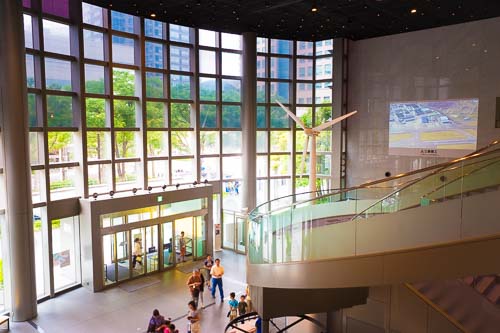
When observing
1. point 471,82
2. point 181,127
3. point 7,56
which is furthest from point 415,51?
point 7,56

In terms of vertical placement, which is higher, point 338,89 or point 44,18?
point 44,18

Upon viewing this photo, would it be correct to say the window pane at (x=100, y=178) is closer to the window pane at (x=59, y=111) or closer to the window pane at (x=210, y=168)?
the window pane at (x=59, y=111)

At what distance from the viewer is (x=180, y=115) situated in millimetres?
18078

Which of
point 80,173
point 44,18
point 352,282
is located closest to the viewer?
point 352,282

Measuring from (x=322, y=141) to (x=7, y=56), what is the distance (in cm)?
1412

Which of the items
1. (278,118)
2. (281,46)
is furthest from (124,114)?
(281,46)

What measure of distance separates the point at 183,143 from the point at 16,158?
7372mm

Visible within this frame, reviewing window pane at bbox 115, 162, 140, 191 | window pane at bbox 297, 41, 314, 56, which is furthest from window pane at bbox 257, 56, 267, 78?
window pane at bbox 115, 162, 140, 191

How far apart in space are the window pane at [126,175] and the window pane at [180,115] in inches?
97.2

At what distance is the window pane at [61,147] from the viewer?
1408 cm

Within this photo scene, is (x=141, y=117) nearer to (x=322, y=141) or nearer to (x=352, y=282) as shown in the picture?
(x=322, y=141)

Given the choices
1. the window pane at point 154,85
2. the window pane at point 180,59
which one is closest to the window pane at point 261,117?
the window pane at point 180,59

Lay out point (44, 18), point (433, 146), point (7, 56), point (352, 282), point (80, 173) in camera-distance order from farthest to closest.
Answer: point (433, 146) → point (80, 173) → point (44, 18) → point (7, 56) → point (352, 282)

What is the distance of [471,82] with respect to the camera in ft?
54.4
